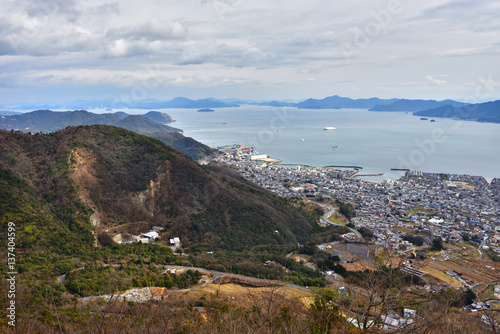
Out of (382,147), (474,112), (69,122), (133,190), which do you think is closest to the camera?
(133,190)

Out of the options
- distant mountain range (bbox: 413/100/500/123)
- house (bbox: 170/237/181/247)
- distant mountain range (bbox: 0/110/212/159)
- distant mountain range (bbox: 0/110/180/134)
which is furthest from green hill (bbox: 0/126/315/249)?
distant mountain range (bbox: 413/100/500/123)

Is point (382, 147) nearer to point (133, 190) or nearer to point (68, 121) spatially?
point (133, 190)

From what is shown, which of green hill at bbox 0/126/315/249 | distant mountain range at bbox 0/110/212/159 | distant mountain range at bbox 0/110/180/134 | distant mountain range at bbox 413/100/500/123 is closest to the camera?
green hill at bbox 0/126/315/249

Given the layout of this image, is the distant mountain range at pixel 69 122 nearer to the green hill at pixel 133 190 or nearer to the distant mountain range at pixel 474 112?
the green hill at pixel 133 190

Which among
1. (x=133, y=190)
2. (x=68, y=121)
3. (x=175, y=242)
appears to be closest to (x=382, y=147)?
(x=133, y=190)

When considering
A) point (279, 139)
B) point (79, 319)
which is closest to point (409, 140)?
point (279, 139)

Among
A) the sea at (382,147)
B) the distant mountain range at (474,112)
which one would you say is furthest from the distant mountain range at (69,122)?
the distant mountain range at (474,112)

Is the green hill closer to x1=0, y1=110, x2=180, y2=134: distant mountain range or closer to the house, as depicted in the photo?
the house

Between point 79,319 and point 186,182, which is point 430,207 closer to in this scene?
point 186,182
